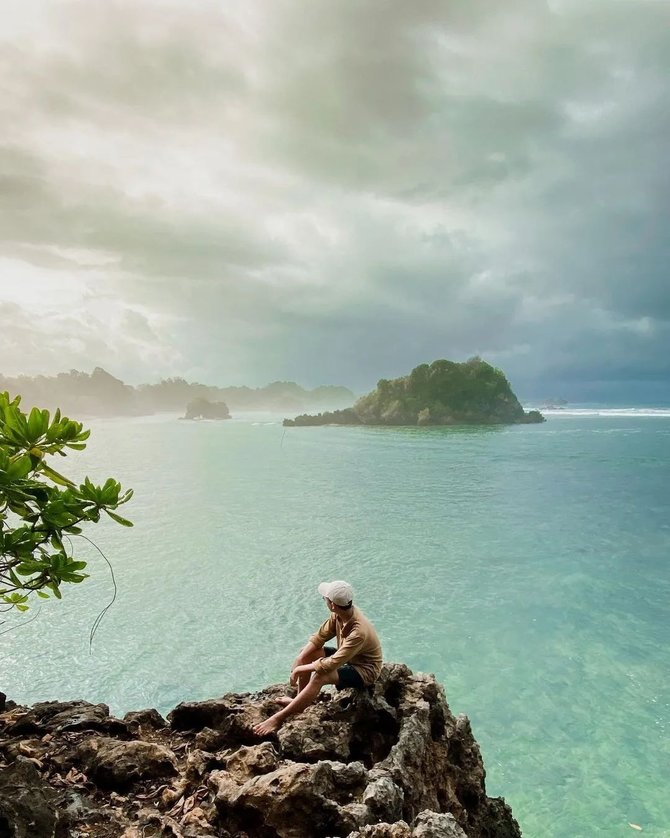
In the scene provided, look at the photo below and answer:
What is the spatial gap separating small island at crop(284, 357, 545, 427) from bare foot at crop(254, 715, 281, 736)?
8906 cm

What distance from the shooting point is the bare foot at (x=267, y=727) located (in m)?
4.05

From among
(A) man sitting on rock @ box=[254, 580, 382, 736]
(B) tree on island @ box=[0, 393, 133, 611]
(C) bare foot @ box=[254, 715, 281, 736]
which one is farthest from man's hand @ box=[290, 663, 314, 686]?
(B) tree on island @ box=[0, 393, 133, 611]

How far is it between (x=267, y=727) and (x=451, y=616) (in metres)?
9.49

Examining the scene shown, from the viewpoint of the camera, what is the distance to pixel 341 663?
4258 mm

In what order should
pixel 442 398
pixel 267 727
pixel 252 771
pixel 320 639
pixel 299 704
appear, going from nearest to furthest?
pixel 252 771
pixel 267 727
pixel 299 704
pixel 320 639
pixel 442 398

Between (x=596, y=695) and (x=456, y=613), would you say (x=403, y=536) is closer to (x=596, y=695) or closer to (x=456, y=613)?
(x=456, y=613)

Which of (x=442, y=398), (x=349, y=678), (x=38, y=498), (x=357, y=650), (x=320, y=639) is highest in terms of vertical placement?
(x=442, y=398)

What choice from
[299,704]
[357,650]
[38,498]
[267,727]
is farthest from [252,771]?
[38,498]

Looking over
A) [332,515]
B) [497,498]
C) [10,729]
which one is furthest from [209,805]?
[497,498]

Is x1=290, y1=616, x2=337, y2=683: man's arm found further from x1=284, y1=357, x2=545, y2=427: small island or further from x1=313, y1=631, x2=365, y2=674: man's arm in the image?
x1=284, y1=357, x2=545, y2=427: small island

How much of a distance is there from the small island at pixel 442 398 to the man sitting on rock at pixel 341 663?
88.5 metres

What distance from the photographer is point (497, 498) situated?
28562 millimetres

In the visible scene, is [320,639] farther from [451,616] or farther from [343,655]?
[451,616]

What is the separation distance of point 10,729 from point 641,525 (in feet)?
79.0
